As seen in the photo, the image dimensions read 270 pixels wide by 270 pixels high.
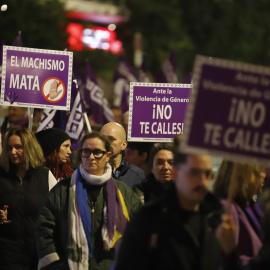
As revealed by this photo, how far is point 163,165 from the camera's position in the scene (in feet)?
28.0

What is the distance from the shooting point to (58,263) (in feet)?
24.0

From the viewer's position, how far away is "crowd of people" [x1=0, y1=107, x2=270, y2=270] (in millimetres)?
5562

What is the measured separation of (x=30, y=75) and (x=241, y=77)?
→ 16.9 feet

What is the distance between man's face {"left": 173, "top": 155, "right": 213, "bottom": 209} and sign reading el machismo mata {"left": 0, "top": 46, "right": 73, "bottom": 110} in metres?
4.90

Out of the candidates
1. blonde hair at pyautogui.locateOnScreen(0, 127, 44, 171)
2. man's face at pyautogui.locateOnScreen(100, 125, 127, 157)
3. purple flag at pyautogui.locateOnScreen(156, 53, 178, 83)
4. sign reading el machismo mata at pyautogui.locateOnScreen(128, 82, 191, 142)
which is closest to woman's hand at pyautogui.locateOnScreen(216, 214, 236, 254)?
blonde hair at pyautogui.locateOnScreen(0, 127, 44, 171)

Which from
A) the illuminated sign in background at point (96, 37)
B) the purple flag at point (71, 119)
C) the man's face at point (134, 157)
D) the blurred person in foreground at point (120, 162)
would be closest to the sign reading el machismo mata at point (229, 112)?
the blurred person in foreground at point (120, 162)

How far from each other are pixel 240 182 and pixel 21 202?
8.10 feet

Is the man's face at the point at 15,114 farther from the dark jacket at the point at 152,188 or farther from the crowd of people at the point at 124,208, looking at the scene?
the dark jacket at the point at 152,188

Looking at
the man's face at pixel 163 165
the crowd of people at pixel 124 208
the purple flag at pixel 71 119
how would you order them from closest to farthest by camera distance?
1. the crowd of people at pixel 124 208
2. the man's face at pixel 163 165
3. the purple flag at pixel 71 119

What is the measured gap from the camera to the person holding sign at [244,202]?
6461 mm

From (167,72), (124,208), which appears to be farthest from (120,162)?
(167,72)

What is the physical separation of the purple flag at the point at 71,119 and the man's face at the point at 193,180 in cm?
616

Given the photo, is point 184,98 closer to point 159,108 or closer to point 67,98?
point 159,108

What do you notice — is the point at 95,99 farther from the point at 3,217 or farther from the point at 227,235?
the point at 227,235
